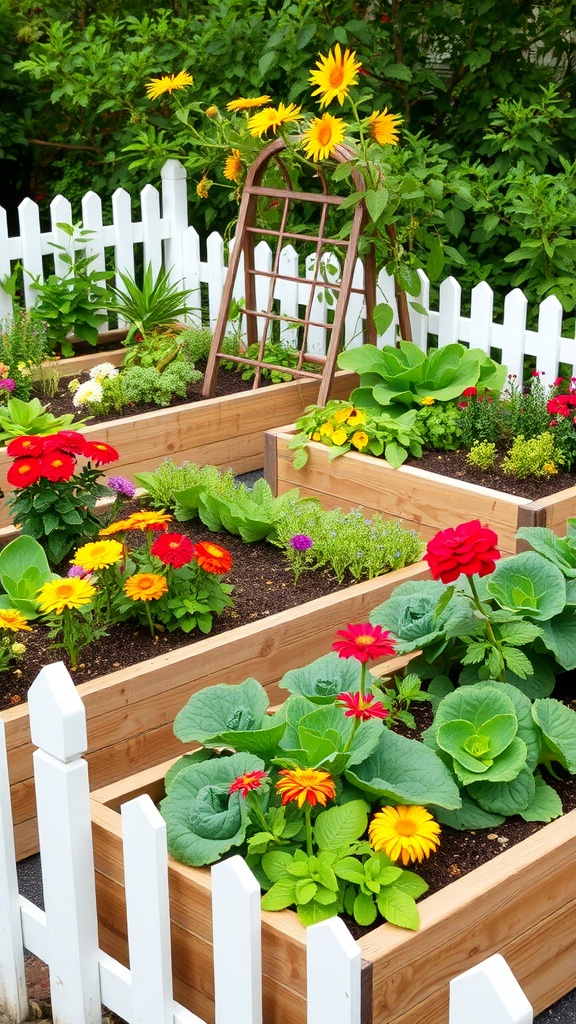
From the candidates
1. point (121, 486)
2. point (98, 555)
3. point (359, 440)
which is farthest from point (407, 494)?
point (98, 555)

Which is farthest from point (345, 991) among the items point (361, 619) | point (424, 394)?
point (424, 394)

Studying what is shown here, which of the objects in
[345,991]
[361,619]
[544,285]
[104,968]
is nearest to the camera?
[345,991]

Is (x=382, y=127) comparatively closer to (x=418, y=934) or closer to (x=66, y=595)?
(x=66, y=595)

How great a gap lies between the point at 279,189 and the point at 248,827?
395 centimetres

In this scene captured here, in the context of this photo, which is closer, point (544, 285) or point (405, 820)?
point (405, 820)

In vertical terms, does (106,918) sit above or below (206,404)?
below

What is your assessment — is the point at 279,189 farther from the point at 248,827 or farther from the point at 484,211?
the point at 248,827

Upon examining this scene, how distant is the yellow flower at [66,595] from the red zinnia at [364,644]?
872 mm

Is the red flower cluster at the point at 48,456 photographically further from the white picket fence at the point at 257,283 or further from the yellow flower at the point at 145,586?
the white picket fence at the point at 257,283

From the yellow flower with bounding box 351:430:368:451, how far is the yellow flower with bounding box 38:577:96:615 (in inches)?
73.3

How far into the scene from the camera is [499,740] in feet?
8.31

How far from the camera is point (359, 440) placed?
4.62 m

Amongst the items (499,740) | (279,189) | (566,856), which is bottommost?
(566,856)

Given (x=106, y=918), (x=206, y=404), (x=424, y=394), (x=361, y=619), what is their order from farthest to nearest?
1. (x=206, y=404)
2. (x=424, y=394)
3. (x=361, y=619)
4. (x=106, y=918)
